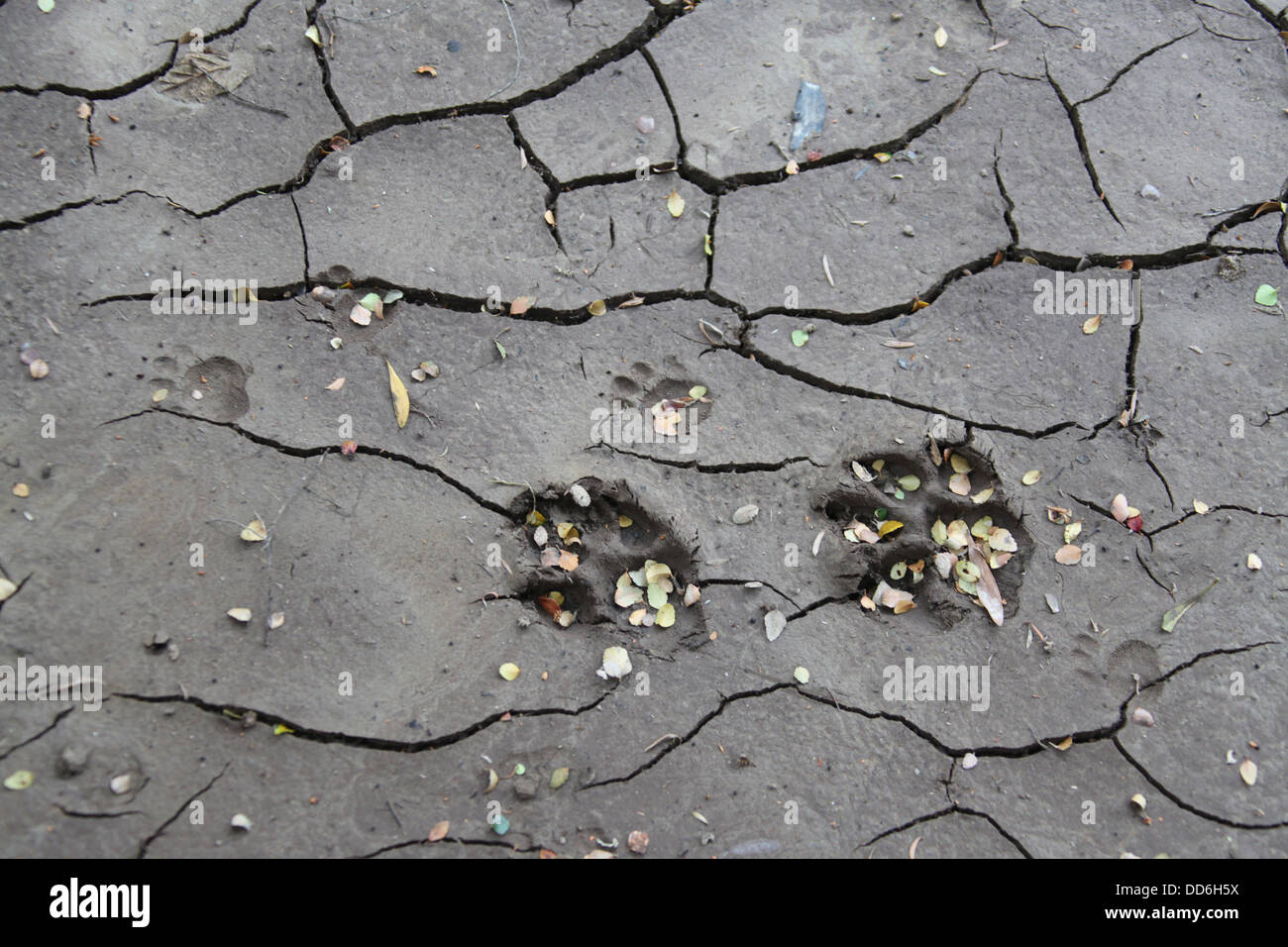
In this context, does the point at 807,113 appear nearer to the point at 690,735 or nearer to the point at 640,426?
the point at 640,426

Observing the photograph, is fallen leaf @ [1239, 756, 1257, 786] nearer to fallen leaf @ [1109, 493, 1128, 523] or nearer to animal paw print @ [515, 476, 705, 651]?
fallen leaf @ [1109, 493, 1128, 523]

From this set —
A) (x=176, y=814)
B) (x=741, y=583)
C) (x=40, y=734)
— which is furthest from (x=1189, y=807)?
(x=40, y=734)

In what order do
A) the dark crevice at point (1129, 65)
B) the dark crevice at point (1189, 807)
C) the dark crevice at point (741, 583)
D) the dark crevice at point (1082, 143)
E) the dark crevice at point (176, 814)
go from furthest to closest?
the dark crevice at point (1129, 65) → the dark crevice at point (1082, 143) → the dark crevice at point (741, 583) → the dark crevice at point (1189, 807) → the dark crevice at point (176, 814)

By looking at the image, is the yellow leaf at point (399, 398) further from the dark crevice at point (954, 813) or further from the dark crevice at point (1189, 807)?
the dark crevice at point (1189, 807)

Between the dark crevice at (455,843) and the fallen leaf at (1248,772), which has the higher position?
the fallen leaf at (1248,772)

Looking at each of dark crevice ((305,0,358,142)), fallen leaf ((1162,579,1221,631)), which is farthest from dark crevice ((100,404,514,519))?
fallen leaf ((1162,579,1221,631))

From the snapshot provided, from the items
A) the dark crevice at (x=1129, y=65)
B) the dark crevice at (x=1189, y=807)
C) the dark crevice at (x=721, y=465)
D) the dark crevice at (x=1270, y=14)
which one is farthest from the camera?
the dark crevice at (x=1270, y=14)

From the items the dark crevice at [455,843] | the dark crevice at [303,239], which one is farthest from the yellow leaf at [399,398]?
the dark crevice at [455,843]
